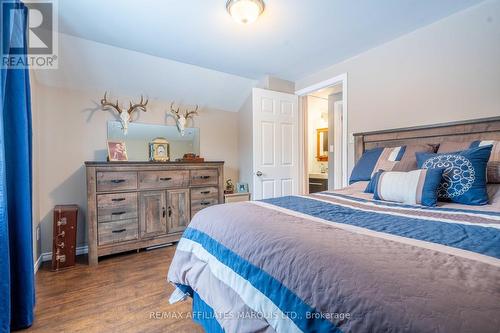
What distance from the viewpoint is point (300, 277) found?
66 cm

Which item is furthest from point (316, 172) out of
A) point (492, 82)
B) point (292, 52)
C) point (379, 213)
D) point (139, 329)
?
point (139, 329)

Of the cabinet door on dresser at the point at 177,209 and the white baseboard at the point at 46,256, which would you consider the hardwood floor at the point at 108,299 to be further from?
the cabinet door on dresser at the point at 177,209

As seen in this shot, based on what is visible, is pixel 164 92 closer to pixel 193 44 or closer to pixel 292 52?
pixel 193 44

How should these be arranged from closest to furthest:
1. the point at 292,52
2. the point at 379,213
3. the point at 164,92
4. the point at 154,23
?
the point at 379,213, the point at 154,23, the point at 292,52, the point at 164,92

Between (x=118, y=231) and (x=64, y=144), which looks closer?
(x=118, y=231)

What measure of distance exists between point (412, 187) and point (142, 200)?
2.52 m

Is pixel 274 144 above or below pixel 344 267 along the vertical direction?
above

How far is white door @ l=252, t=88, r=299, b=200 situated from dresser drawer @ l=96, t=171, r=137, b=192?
149 cm

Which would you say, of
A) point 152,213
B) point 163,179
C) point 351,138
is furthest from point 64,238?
point 351,138

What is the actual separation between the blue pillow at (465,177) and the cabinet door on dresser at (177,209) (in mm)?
2448

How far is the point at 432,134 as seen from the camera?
2.07m

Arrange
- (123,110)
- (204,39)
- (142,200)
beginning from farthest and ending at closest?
(123,110) < (142,200) < (204,39)

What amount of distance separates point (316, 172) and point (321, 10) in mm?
3344

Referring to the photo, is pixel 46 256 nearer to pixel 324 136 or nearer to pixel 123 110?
pixel 123 110
